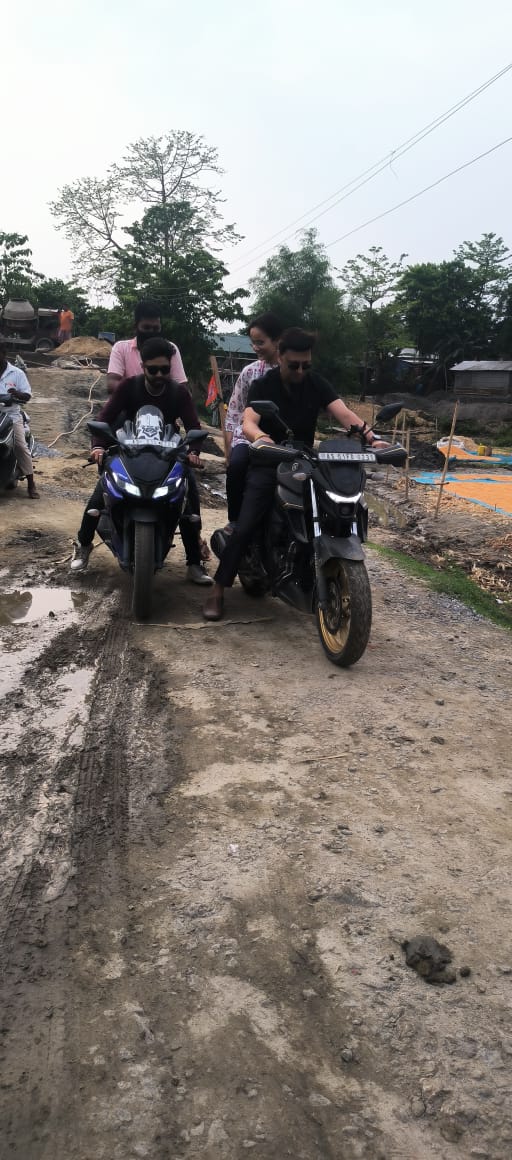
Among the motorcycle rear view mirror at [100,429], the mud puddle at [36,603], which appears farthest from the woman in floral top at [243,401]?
the mud puddle at [36,603]

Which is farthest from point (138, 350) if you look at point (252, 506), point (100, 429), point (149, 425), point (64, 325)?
point (64, 325)

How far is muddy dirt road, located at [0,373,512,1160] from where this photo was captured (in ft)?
5.56

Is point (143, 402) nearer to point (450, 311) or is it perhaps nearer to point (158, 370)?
point (158, 370)

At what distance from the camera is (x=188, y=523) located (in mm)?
5840

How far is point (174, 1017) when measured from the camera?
6.26 ft

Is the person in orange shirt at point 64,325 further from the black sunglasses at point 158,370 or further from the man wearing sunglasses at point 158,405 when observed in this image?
the black sunglasses at point 158,370

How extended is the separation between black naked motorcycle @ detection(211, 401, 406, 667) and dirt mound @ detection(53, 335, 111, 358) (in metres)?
24.9

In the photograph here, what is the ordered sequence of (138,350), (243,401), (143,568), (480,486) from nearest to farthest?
(143,568), (243,401), (138,350), (480,486)

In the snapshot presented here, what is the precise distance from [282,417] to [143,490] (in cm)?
98

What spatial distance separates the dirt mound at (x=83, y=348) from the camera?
93.0 ft

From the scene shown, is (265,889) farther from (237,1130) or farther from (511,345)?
(511,345)

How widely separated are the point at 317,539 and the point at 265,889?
2.26 meters

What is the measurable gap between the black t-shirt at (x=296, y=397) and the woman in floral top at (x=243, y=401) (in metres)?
0.32

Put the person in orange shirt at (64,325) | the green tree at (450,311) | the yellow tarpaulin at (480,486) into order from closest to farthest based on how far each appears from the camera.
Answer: the yellow tarpaulin at (480,486), the person in orange shirt at (64,325), the green tree at (450,311)
